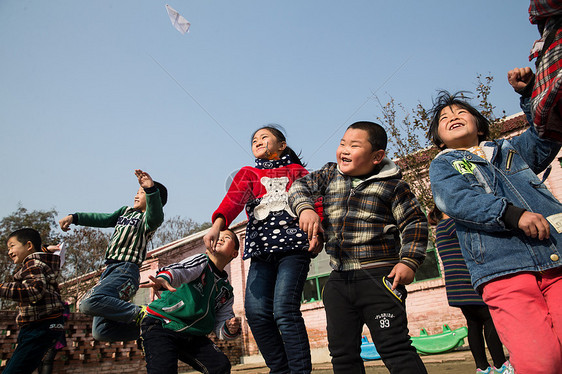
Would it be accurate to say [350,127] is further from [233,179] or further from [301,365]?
[301,365]

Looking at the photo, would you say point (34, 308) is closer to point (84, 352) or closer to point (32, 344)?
point (32, 344)

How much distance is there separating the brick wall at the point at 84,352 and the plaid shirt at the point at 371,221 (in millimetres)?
7485

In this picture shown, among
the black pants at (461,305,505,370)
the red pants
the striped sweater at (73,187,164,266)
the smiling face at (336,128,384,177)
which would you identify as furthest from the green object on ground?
the red pants

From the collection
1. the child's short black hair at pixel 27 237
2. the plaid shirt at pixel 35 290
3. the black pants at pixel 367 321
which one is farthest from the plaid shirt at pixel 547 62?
the child's short black hair at pixel 27 237

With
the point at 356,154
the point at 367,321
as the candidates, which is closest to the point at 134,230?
the point at 356,154

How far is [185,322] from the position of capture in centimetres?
298

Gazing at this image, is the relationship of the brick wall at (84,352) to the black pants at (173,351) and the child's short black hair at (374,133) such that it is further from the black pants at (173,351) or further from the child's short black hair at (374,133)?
the child's short black hair at (374,133)

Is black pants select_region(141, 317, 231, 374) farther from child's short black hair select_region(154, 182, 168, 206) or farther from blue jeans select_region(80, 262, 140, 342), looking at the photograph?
child's short black hair select_region(154, 182, 168, 206)

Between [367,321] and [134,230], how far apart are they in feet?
9.41

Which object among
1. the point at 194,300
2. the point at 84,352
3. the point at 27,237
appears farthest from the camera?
the point at 84,352

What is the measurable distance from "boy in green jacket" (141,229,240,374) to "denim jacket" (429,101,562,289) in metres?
1.73

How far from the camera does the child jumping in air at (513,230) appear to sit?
68.8 inches

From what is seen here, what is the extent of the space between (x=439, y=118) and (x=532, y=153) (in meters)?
0.57

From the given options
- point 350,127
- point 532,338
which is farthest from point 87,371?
point 532,338
